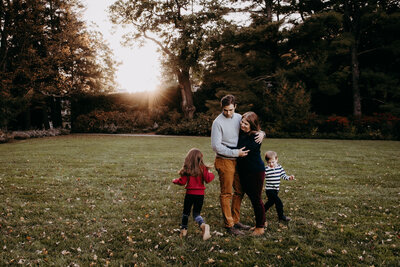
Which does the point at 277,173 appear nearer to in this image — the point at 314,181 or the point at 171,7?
the point at 314,181

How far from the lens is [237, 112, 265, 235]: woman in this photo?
A: 369 centimetres

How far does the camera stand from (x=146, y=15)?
74.6ft

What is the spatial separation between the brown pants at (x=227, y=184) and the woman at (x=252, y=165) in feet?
0.54

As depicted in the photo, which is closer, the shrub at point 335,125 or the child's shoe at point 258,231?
the child's shoe at point 258,231

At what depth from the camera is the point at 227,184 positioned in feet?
12.3

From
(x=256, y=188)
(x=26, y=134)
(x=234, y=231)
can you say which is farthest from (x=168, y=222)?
(x=26, y=134)

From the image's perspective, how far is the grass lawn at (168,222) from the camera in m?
3.20

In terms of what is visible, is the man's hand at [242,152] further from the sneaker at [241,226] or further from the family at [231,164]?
the sneaker at [241,226]

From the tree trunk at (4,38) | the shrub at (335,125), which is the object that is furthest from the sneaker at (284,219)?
the tree trunk at (4,38)

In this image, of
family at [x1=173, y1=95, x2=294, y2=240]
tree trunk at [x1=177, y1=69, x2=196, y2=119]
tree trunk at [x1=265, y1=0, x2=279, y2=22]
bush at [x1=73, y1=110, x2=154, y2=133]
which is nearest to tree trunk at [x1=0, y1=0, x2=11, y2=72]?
bush at [x1=73, y1=110, x2=154, y2=133]

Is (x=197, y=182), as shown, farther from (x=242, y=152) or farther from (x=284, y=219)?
(x=284, y=219)

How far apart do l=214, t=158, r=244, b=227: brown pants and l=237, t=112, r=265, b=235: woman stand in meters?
0.17

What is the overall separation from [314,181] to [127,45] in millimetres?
22134

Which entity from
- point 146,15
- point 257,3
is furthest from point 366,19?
point 146,15
